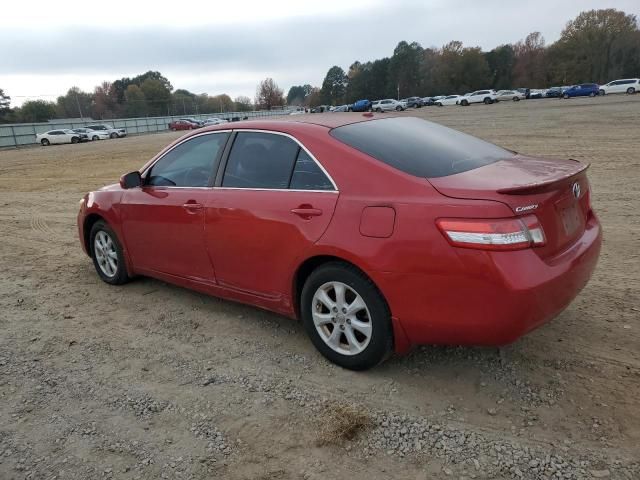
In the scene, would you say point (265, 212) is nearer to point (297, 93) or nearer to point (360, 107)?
point (360, 107)

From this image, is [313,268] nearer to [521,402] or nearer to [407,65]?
[521,402]

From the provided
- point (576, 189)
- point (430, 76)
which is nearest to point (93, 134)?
point (576, 189)

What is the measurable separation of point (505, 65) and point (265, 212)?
110489mm

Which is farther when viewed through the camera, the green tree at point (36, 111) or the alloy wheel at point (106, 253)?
the green tree at point (36, 111)

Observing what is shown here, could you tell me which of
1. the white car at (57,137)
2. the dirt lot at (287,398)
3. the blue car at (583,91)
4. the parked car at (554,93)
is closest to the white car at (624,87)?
the blue car at (583,91)

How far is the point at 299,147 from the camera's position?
12.1ft

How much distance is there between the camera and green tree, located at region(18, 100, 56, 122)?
61.4 m

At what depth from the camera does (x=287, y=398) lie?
10.7ft

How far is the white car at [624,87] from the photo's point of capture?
2119 inches

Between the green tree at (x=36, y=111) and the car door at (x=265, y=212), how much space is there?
219 ft

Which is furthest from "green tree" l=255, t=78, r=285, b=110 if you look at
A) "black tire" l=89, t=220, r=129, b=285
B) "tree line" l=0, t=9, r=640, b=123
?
"black tire" l=89, t=220, r=129, b=285

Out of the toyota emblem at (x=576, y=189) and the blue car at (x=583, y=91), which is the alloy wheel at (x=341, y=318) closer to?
the toyota emblem at (x=576, y=189)

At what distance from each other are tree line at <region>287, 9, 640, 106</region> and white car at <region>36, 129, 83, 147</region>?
74.2m

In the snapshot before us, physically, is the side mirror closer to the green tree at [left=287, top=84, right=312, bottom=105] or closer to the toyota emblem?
the toyota emblem
